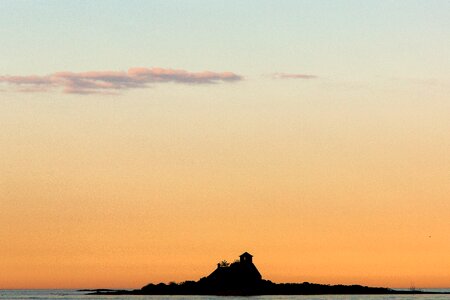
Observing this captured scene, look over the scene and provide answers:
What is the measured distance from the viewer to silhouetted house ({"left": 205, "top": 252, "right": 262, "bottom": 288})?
7525 inches

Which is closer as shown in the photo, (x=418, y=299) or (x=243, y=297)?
(x=243, y=297)

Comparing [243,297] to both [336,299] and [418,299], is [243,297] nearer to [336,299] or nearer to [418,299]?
[336,299]

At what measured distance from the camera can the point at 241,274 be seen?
628 ft

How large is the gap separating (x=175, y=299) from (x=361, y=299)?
33.8 m

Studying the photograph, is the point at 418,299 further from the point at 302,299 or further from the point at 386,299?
the point at 302,299

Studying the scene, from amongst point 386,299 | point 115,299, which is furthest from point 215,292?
point 386,299

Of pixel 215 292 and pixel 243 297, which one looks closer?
pixel 243 297

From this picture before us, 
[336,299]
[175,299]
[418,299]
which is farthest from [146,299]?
[418,299]

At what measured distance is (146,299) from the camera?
191 metres

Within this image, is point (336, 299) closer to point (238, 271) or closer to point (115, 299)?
point (238, 271)

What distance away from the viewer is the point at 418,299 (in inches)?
7810

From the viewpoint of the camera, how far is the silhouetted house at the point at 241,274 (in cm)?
19112

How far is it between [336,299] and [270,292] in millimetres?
13902

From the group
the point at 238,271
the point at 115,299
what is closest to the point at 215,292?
the point at 238,271
